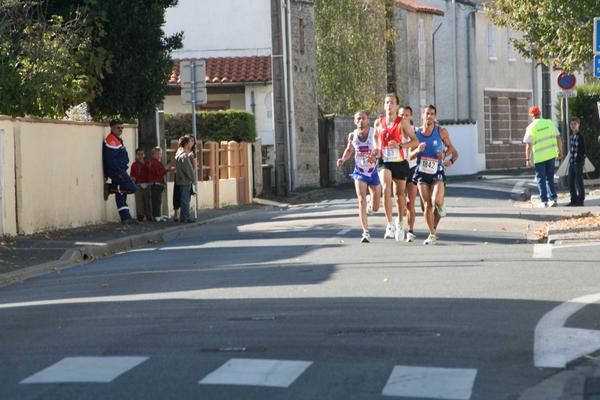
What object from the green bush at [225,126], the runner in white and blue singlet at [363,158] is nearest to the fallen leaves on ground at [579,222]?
the runner in white and blue singlet at [363,158]

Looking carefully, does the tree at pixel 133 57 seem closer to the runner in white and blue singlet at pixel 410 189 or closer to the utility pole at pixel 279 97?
the runner in white and blue singlet at pixel 410 189

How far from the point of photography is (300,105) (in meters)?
47.1

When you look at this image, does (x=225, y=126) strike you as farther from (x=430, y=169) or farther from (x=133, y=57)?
(x=430, y=169)

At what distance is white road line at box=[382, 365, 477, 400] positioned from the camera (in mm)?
7781

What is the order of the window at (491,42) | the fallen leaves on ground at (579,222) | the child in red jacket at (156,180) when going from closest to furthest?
the fallen leaves on ground at (579,222), the child in red jacket at (156,180), the window at (491,42)

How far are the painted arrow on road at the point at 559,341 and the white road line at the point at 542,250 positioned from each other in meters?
5.31

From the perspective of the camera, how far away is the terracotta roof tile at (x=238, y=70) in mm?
47000

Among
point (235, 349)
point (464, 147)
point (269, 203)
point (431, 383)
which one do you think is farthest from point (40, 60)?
point (464, 147)

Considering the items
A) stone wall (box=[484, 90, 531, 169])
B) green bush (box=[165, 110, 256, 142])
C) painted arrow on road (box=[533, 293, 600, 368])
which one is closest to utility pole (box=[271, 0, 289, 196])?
green bush (box=[165, 110, 256, 142])

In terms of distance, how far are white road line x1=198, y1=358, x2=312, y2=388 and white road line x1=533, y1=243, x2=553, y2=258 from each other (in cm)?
784

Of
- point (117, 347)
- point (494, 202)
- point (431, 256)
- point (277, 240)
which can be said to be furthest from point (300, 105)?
point (117, 347)

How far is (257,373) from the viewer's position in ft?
27.7

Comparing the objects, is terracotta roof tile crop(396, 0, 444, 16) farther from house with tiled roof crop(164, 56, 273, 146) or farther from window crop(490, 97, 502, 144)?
house with tiled roof crop(164, 56, 273, 146)

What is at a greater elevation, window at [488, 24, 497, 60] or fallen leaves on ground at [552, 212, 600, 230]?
window at [488, 24, 497, 60]
